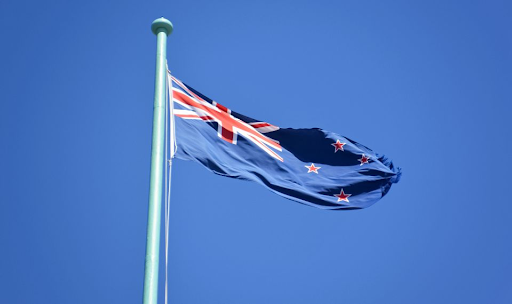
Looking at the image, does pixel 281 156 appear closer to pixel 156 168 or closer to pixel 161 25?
pixel 161 25

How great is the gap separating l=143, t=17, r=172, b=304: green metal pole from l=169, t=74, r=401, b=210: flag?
0.84 metres

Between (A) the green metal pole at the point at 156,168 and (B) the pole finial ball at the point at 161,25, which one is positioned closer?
(A) the green metal pole at the point at 156,168

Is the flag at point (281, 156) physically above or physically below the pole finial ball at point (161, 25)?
below

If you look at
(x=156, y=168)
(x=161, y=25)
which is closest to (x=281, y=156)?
(x=161, y=25)

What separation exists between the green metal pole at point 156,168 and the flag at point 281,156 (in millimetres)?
843

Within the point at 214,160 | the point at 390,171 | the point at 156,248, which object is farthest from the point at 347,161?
the point at 156,248

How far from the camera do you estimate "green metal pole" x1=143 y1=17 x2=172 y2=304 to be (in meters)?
7.79

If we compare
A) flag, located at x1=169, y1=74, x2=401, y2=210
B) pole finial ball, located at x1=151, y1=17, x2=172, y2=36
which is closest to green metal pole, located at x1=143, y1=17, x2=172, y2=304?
pole finial ball, located at x1=151, y1=17, x2=172, y2=36

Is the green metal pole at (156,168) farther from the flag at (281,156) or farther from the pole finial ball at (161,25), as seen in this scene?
the flag at (281,156)

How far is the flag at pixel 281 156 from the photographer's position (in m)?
10.9

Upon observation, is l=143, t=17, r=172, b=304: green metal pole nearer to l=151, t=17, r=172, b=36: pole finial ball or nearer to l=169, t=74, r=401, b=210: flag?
l=151, t=17, r=172, b=36: pole finial ball

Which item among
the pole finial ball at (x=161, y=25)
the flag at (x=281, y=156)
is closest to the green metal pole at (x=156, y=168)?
the pole finial ball at (x=161, y=25)

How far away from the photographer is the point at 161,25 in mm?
10250

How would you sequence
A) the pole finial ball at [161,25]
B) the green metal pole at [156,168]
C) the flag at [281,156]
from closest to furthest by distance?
1. the green metal pole at [156,168]
2. the pole finial ball at [161,25]
3. the flag at [281,156]
